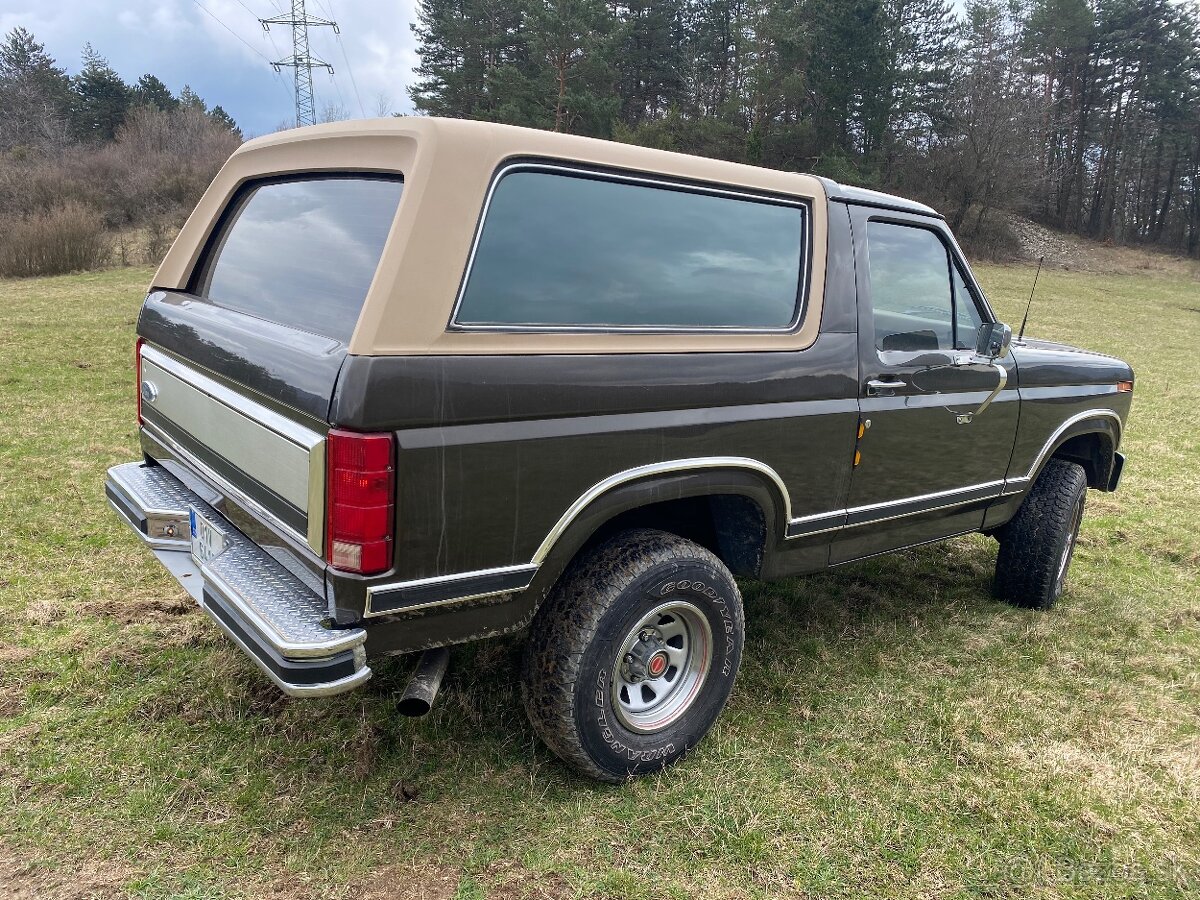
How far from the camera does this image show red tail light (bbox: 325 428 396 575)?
203cm

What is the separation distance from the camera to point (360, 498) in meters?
2.04

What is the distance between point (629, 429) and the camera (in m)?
2.46

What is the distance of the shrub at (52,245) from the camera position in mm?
18953

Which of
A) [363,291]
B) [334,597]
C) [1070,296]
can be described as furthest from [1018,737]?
[1070,296]

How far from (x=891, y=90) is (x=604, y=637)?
36.7 m

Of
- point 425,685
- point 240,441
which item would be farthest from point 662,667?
point 240,441

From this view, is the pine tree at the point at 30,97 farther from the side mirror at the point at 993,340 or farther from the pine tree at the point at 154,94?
the side mirror at the point at 993,340

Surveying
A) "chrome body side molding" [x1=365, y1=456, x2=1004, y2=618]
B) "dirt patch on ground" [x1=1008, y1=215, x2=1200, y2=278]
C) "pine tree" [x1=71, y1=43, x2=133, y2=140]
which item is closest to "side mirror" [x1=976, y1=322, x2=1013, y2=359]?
"chrome body side molding" [x1=365, y1=456, x2=1004, y2=618]

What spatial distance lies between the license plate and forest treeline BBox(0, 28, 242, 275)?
2059cm

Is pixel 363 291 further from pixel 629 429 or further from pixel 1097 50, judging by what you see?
pixel 1097 50

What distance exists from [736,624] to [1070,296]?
2770 centimetres

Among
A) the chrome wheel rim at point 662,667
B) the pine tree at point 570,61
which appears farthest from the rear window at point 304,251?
the pine tree at point 570,61

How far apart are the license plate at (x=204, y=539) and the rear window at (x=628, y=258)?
45.5 inches

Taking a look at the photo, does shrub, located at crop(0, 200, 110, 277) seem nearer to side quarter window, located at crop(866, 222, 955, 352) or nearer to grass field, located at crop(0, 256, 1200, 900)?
grass field, located at crop(0, 256, 1200, 900)
